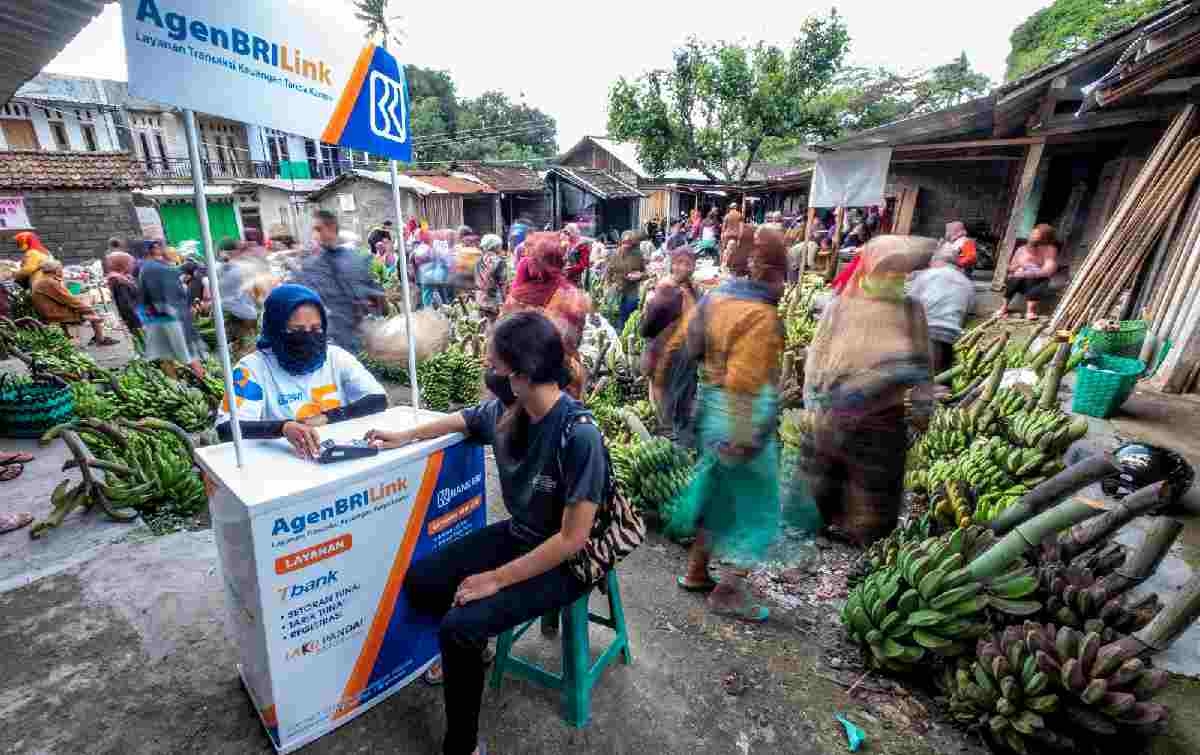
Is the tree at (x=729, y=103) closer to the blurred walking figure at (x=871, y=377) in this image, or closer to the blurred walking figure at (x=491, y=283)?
the blurred walking figure at (x=491, y=283)

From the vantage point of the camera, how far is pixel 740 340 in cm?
302

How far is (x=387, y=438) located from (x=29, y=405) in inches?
213

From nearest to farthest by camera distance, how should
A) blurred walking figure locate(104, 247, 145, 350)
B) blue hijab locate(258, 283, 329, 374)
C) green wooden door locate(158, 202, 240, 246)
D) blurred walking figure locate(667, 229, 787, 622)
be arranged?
1. blue hijab locate(258, 283, 329, 374)
2. blurred walking figure locate(667, 229, 787, 622)
3. blurred walking figure locate(104, 247, 145, 350)
4. green wooden door locate(158, 202, 240, 246)

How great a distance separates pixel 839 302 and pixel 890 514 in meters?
1.39

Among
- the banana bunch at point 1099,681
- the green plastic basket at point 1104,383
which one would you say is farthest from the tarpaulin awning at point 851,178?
the banana bunch at point 1099,681

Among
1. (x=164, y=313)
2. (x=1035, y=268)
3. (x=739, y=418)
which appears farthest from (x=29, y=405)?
(x=1035, y=268)

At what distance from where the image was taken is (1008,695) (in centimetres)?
230

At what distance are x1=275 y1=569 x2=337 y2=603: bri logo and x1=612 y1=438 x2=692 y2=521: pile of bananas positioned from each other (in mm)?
2487

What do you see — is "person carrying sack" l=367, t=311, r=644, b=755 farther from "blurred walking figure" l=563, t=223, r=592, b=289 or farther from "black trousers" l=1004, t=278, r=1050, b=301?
"black trousers" l=1004, t=278, r=1050, b=301

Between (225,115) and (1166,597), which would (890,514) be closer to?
(1166,597)

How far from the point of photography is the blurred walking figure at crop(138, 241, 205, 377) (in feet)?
19.3

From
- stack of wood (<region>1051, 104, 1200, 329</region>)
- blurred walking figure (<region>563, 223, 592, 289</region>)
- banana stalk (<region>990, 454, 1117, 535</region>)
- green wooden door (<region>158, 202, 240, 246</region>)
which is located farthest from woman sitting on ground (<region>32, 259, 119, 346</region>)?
green wooden door (<region>158, 202, 240, 246</region>)

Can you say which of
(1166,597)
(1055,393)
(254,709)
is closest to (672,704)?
(254,709)

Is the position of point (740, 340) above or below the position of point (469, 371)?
above
